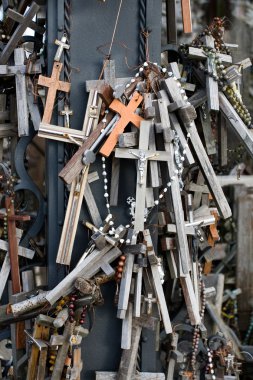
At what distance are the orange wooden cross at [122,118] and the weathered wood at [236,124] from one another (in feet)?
1.80

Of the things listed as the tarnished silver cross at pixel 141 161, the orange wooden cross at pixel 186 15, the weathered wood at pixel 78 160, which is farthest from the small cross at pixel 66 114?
Result: the orange wooden cross at pixel 186 15

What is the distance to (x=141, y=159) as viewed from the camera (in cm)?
360

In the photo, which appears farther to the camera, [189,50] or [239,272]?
[239,272]

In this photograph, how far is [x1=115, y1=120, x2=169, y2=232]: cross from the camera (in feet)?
11.8

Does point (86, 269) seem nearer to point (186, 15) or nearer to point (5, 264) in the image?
point (5, 264)

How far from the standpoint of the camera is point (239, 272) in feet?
18.0

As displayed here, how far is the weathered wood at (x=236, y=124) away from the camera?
12.7 ft

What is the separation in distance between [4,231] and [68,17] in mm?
1299

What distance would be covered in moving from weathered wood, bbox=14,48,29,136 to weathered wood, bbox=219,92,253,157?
1.14 metres

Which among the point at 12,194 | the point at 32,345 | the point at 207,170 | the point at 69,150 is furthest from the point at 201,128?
the point at 32,345

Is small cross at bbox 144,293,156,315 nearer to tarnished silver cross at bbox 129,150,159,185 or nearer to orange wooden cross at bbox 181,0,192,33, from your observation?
tarnished silver cross at bbox 129,150,159,185

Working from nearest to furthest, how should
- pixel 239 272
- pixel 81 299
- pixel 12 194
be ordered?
pixel 81 299, pixel 12 194, pixel 239 272

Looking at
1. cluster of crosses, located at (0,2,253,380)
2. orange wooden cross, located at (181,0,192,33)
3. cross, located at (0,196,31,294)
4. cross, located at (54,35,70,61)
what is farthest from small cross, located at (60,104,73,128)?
orange wooden cross, located at (181,0,192,33)

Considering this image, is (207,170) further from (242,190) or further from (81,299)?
(242,190)
